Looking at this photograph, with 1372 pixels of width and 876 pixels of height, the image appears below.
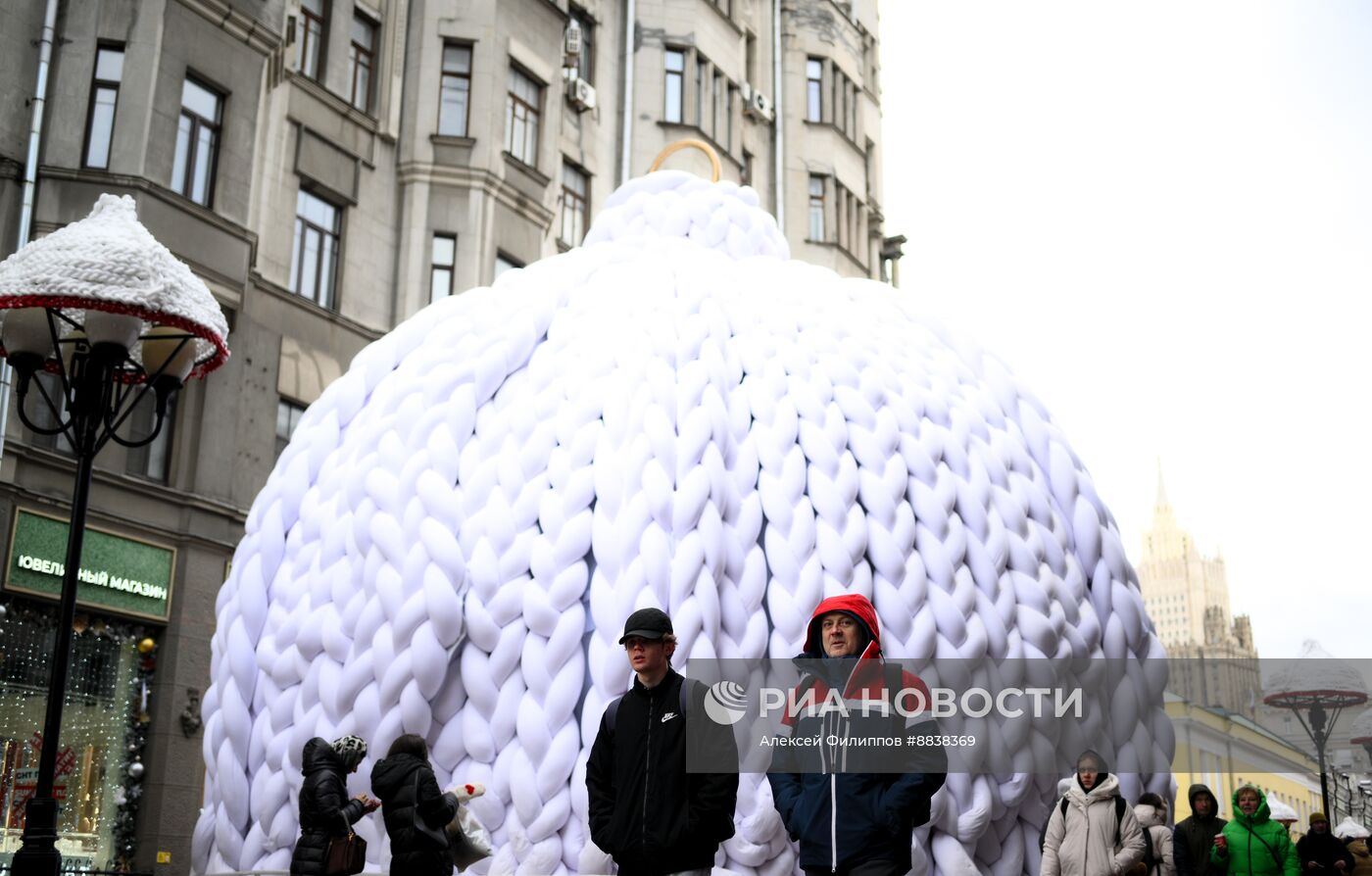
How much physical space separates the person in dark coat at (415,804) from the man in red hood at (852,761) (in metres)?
1.18

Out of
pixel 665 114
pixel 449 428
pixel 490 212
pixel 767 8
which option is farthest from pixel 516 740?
pixel 767 8

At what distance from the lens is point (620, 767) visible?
4348 millimetres

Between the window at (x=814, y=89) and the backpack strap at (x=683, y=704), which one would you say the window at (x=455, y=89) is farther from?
the backpack strap at (x=683, y=704)

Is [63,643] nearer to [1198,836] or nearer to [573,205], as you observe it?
[1198,836]

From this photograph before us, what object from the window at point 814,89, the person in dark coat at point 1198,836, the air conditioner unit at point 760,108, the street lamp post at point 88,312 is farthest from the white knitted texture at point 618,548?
the window at point 814,89

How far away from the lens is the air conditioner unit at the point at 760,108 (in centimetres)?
3027

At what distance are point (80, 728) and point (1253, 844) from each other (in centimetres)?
1085

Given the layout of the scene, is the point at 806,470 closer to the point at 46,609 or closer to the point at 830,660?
the point at 830,660

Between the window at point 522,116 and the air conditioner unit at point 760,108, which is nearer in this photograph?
the window at point 522,116

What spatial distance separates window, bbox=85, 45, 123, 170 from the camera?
15.1m

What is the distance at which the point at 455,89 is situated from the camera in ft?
70.5

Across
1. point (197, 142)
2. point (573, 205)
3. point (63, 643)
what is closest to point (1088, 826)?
point (63, 643)

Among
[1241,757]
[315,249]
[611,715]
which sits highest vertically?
[315,249]

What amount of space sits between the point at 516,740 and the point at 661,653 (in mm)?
963
